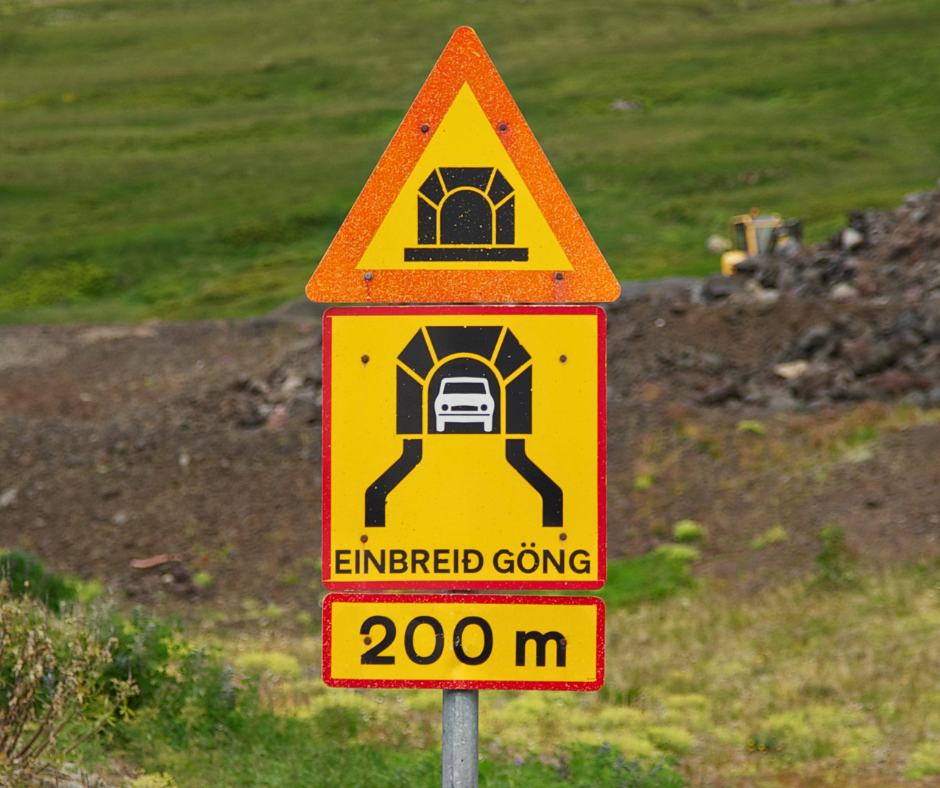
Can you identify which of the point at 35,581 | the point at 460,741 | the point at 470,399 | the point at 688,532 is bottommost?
the point at 460,741

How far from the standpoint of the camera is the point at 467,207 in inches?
95.8

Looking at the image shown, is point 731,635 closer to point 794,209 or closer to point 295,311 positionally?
point 295,311

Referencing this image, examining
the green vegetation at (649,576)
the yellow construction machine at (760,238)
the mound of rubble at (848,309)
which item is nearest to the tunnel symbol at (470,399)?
the green vegetation at (649,576)

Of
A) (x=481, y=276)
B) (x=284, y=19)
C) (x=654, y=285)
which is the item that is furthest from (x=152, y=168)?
(x=481, y=276)

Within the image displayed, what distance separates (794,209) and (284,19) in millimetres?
60466

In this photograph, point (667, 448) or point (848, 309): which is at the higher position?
point (848, 309)

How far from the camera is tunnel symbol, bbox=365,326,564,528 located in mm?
2355

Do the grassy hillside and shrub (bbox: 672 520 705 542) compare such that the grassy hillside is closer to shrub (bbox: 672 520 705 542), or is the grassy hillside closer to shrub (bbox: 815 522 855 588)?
shrub (bbox: 672 520 705 542)

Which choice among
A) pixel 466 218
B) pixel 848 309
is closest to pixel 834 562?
pixel 466 218

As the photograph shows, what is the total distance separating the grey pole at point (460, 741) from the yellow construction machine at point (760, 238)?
70.1ft

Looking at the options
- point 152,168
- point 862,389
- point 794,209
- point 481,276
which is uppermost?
point 152,168

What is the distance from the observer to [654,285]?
25.9 metres

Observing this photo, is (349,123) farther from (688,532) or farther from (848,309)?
(688,532)

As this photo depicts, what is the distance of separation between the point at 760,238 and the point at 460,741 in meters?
24.8
